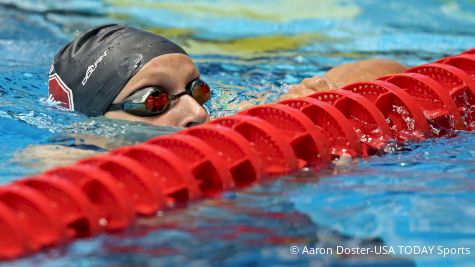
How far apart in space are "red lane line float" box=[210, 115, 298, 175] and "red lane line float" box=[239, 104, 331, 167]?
61 millimetres

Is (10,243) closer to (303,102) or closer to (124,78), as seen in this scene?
(303,102)

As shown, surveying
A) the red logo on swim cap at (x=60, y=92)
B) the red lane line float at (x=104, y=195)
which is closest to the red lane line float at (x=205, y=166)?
the red lane line float at (x=104, y=195)

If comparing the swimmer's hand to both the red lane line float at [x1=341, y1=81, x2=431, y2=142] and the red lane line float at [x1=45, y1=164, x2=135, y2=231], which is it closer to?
the red lane line float at [x1=341, y1=81, x2=431, y2=142]

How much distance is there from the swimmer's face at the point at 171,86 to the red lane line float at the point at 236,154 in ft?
2.43

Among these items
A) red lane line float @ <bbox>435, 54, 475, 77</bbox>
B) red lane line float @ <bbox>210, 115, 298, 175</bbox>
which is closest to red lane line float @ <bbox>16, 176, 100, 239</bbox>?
red lane line float @ <bbox>210, 115, 298, 175</bbox>

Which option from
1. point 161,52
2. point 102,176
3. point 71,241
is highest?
point 161,52

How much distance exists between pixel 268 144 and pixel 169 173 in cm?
43

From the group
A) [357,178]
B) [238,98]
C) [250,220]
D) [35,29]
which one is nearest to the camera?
[250,220]

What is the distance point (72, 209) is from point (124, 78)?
1483 mm

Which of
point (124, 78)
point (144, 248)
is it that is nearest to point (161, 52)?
point (124, 78)

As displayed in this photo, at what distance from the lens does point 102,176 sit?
82.9 inches

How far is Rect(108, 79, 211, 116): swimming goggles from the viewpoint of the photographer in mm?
3326

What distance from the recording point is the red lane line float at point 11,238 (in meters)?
1.85

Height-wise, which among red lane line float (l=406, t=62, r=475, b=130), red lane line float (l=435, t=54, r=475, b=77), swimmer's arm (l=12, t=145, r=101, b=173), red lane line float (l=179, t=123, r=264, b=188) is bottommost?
swimmer's arm (l=12, t=145, r=101, b=173)
